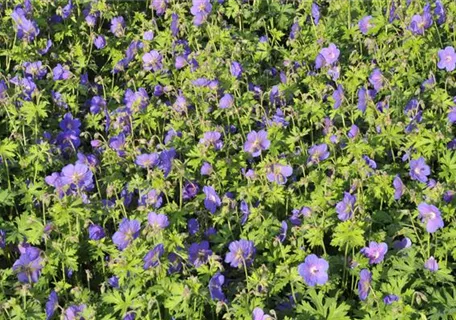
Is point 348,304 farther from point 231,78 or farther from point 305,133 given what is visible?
point 231,78

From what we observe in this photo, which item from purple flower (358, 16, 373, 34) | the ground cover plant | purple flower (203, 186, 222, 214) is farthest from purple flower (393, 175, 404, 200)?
purple flower (358, 16, 373, 34)

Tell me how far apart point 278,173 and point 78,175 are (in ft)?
3.28

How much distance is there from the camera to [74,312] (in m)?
3.13

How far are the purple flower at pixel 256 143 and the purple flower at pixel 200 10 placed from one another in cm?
132

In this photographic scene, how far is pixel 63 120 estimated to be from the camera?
14.1ft

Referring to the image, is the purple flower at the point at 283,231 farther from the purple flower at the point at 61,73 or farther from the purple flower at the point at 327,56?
the purple flower at the point at 61,73

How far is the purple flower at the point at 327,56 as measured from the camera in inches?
179

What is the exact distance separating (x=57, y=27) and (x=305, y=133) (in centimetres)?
204

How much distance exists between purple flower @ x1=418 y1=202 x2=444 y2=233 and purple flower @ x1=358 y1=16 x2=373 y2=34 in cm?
Answer: 188

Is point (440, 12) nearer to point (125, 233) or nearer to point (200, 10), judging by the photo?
point (200, 10)

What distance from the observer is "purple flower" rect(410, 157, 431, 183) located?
3.74 metres

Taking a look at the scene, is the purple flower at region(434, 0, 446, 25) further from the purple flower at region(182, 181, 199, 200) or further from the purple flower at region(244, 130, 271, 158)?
the purple flower at region(182, 181, 199, 200)

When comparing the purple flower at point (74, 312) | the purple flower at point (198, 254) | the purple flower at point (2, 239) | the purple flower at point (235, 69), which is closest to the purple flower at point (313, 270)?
the purple flower at point (198, 254)

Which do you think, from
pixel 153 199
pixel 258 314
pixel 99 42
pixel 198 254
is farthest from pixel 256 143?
pixel 99 42
